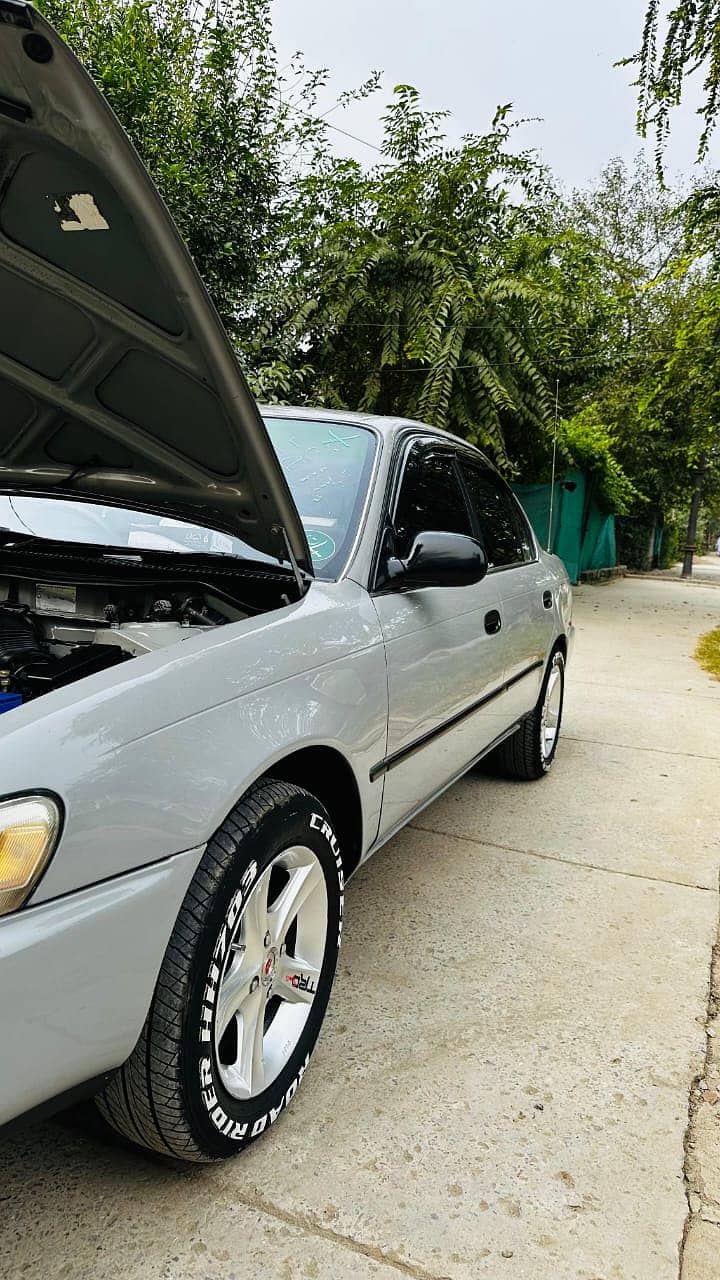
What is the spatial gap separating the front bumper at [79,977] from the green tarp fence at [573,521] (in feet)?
38.0

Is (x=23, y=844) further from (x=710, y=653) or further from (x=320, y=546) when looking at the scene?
(x=710, y=653)

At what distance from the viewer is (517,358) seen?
9422 mm

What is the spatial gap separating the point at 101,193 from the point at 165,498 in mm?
848

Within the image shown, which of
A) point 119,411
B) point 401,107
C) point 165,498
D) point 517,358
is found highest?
point 401,107

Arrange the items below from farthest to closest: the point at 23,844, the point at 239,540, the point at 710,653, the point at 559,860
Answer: the point at 710,653 → the point at 559,860 → the point at 239,540 → the point at 23,844

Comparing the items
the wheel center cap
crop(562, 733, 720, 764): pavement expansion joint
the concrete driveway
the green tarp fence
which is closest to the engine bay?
the wheel center cap

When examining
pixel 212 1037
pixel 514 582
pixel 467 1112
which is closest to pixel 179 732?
pixel 212 1037

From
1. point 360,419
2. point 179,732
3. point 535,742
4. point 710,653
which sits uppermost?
point 360,419

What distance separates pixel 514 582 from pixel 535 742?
1.10m

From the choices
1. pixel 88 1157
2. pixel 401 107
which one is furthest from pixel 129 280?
pixel 401 107

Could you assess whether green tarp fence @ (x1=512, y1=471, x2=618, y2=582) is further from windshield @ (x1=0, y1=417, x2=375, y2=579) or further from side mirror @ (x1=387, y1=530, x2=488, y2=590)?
side mirror @ (x1=387, y1=530, x2=488, y2=590)

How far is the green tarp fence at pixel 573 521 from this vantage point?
1320 centimetres

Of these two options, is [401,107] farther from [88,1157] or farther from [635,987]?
[88,1157]

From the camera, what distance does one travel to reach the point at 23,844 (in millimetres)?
1331
